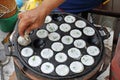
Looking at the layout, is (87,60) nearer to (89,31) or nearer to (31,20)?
(89,31)

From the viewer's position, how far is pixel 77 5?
131cm

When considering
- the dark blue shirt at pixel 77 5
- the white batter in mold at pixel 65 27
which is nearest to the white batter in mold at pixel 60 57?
the white batter in mold at pixel 65 27

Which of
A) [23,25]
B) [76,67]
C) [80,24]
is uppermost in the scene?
[23,25]

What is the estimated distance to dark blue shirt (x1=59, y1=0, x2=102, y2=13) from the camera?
4.26ft

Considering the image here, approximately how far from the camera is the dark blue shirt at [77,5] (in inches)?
51.1

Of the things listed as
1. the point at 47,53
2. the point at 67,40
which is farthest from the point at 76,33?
the point at 47,53

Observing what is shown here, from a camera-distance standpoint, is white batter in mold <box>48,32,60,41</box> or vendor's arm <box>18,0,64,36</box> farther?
white batter in mold <box>48,32,60,41</box>

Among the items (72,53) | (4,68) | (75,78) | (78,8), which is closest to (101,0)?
(78,8)

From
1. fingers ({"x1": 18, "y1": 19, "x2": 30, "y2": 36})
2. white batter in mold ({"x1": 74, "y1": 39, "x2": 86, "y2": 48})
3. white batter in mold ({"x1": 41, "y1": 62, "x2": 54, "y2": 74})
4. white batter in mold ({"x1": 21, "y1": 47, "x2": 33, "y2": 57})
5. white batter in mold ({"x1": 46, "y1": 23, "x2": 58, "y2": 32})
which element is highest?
fingers ({"x1": 18, "y1": 19, "x2": 30, "y2": 36})

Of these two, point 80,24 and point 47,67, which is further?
point 80,24

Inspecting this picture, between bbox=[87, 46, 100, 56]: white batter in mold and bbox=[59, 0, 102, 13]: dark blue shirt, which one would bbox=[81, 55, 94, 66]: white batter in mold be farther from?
bbox=[59, 0, 102, 13]: dark blue shirt

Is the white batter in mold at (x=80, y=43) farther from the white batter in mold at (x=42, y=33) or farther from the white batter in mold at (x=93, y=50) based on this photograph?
the white batter in mold at (x=42, y=33)

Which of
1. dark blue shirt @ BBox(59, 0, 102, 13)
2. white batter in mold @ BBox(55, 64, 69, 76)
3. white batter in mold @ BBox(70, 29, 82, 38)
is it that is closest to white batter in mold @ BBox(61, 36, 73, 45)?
white batter in mold @ BBox(70, 29, 82, 38)

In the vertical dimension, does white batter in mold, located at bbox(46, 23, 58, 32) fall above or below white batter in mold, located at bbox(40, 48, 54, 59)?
above
